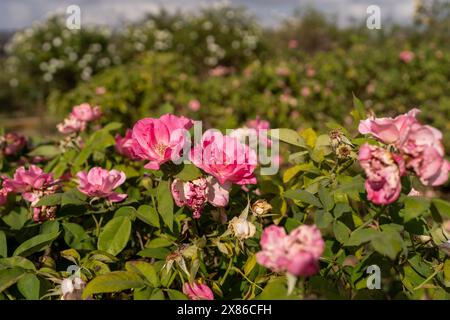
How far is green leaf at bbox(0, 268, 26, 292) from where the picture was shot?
2.93 feet

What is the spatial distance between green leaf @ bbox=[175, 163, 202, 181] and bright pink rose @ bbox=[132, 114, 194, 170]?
34 mm

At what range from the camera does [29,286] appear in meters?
0.91

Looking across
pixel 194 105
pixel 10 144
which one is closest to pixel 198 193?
pixel 10 144

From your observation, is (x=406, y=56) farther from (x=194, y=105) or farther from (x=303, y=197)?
(x=303, y=197)

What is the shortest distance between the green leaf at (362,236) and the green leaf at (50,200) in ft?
2.07

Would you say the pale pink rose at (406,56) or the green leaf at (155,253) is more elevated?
the green leaf at (155,253)

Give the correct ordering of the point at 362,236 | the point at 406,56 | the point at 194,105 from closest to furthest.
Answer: the point at 362,236 < the point at 194,105 < the point at 406,56

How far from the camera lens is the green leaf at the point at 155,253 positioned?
1012 mm

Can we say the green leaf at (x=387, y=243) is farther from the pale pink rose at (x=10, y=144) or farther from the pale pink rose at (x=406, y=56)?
the pale pink rose at (x=406, y=56)

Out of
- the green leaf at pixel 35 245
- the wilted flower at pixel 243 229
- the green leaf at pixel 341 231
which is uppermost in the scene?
the wilted flower at pixel 243 229

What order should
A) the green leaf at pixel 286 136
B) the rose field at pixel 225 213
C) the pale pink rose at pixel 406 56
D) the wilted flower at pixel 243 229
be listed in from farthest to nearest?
the pale pink rose at pixel 406 56
the green leaf at pixel 286 136
the wilted flower at pixel 243 229
the rose field at pixel 225 213

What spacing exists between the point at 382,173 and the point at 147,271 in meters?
0.47

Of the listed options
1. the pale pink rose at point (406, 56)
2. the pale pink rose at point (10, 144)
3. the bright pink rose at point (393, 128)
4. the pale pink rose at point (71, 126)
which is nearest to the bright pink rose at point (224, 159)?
the bright pink rose at point (393, 128)

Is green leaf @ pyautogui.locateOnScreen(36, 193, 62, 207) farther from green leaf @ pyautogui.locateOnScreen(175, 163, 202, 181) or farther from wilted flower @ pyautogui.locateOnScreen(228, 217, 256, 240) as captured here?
wilted flower @ pyautogui.locateOnScreen(228, 217, 256, 240)
